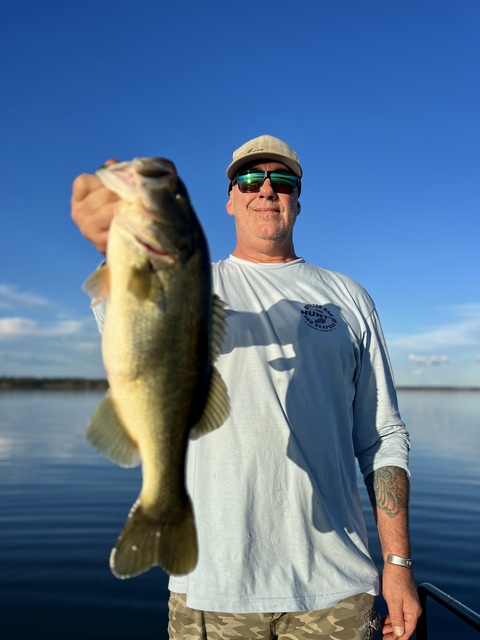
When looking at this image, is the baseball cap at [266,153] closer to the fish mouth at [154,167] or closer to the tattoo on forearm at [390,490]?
the fish mouth at [154,167]

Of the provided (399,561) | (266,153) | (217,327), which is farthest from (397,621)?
(266,153)

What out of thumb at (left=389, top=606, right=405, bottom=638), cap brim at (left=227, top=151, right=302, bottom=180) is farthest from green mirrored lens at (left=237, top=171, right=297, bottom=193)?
thumb at (left=389, top=606, right=405, bottom=638)

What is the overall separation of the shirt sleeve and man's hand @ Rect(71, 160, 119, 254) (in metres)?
2.45

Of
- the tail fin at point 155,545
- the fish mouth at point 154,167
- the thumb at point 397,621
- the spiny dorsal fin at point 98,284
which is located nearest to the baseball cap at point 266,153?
the fish mouth at point 154,167

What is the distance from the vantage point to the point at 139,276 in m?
2.49

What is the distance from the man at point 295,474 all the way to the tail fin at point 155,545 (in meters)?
1.05

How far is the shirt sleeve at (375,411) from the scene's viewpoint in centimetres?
442

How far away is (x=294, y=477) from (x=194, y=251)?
187 centimetres

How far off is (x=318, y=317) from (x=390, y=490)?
1427 millimetres

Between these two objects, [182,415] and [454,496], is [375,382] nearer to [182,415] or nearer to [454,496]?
[182,415]

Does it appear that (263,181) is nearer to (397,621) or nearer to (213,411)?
(213,411)

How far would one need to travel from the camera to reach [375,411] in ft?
14.7

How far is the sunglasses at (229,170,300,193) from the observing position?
479cm

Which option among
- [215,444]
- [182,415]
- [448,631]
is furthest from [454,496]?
[182,415]
